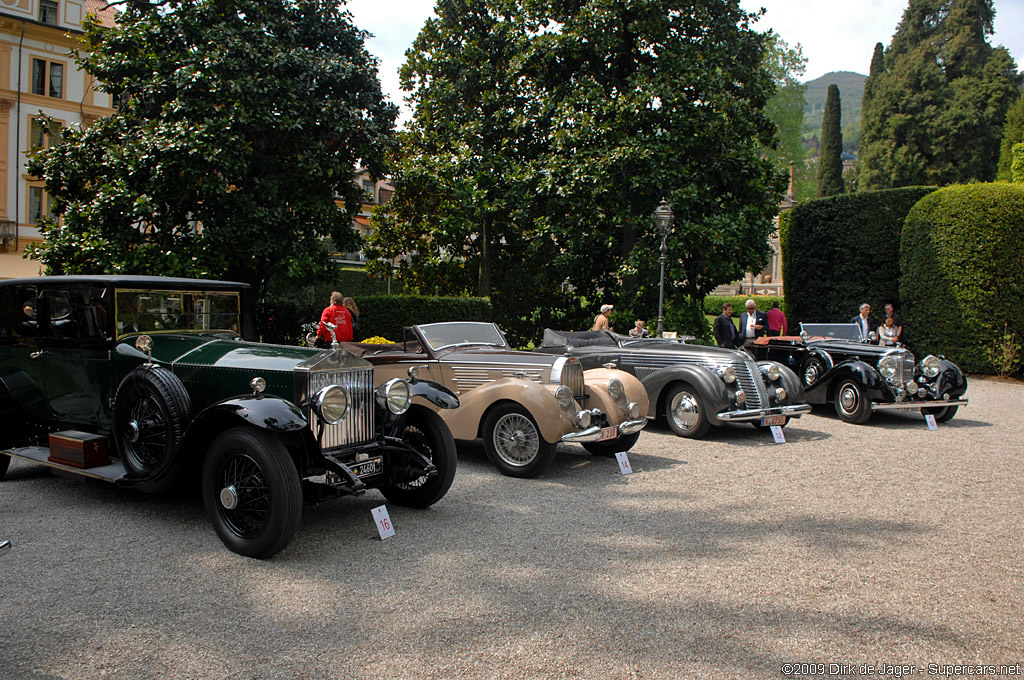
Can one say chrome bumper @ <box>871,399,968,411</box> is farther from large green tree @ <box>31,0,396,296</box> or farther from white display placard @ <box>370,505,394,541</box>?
large green tree @ <box>31,0,396,296</box>

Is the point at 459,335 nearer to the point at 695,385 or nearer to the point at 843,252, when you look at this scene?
the point at 695,385

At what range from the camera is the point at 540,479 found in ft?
21.8

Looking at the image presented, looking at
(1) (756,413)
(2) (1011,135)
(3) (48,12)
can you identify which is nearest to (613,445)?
(1) (756,413)

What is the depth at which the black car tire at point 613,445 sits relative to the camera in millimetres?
7555

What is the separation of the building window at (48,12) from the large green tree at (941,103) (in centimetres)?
3960

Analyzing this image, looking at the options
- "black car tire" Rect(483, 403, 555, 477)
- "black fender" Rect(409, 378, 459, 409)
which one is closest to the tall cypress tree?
"black car tire" Rect(483, 403, 555, 477)

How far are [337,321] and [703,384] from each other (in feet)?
18.0

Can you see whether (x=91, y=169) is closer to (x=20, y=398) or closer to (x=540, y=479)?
(x=20, y=398)

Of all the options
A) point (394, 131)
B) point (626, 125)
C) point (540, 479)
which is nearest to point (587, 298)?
point (626, 125)

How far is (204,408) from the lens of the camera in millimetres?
4973

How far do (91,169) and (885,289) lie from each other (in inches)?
725

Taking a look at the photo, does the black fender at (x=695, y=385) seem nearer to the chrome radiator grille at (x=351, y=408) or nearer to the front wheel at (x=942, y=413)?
the front wheel at (x=942, y=413)

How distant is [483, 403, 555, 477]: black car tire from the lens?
21.6ft

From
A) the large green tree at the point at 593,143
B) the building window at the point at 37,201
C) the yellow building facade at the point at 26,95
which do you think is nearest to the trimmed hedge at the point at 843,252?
the large green tree at the point at 593,143
